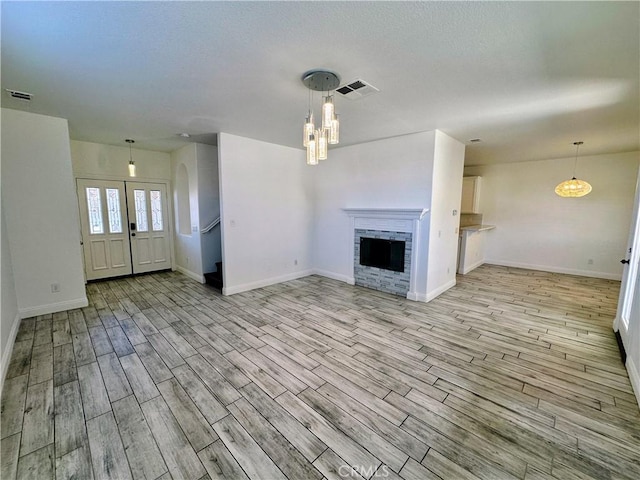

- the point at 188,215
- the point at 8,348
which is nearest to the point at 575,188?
the point at 188,215

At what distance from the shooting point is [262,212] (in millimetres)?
4906

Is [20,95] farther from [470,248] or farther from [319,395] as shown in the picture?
[470,248]

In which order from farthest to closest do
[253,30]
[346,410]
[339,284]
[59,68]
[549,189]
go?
[549,189] → [339,284] → [59,68] → [346,410] → [253,30]

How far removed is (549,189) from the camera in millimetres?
6078

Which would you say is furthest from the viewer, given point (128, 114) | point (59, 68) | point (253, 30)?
point (128, 114)

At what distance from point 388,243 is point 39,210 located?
514 centimetres

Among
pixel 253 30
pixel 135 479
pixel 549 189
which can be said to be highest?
pixel 253 30

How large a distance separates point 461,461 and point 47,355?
150 inches

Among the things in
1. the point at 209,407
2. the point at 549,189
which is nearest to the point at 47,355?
the point at 209,407

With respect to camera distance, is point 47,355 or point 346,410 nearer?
point 346,410

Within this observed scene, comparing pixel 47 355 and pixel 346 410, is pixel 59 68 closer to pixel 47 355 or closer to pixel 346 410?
pixel 47 355

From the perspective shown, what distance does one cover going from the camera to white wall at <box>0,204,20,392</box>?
248 cm

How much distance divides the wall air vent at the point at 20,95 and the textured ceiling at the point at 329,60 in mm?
80

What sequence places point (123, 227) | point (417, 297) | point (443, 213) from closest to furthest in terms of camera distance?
point (417, 297) < point (443, 213) < point (123, 227)
